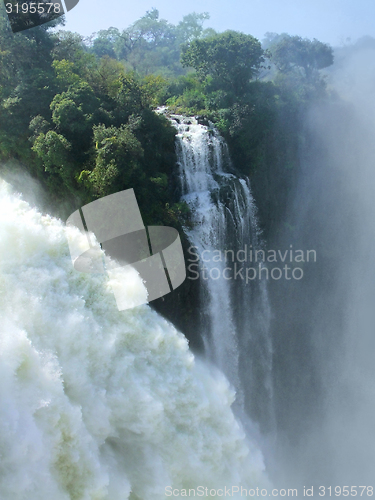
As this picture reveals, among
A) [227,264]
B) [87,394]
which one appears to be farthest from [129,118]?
[87,394]

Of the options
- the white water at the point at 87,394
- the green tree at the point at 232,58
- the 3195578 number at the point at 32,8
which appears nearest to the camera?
the white water at the point at 87,394

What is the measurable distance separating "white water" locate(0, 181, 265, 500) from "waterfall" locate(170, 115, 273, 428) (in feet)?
11.0

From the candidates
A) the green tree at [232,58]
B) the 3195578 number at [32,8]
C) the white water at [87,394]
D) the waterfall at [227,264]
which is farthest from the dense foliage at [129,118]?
the white water at [87,394]

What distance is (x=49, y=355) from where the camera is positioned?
7.54 metres

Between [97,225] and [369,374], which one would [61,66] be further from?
[369,374]

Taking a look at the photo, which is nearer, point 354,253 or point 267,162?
point 267,162

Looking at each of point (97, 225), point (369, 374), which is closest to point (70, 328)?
point (97, 225)

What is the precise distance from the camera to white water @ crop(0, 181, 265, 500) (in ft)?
22.3

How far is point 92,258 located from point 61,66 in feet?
30.1

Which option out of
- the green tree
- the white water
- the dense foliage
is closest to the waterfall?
the dense foliage

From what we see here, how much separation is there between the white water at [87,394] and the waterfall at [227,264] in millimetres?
3351

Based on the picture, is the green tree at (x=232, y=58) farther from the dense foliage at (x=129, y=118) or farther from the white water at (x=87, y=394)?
the white water at (x=87, y=394)

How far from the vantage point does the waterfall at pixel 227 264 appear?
43.7 ft

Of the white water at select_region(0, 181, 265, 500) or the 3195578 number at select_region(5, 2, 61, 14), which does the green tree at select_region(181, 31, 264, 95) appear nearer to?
the 3195578 number at select_region(5, 2, 61, 14)
